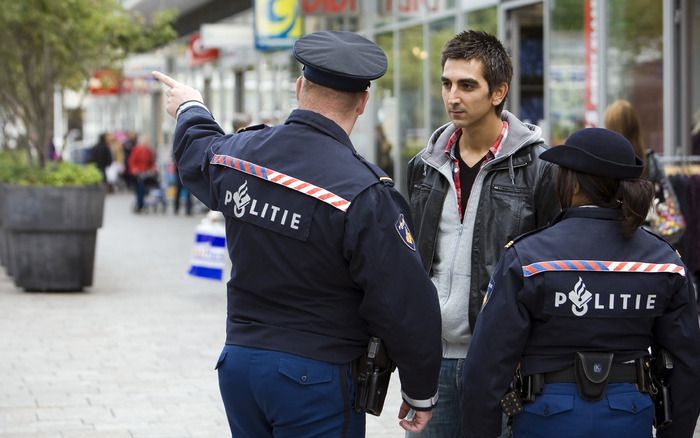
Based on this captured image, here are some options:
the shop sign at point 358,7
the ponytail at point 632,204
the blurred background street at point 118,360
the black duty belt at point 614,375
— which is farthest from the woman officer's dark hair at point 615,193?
the shop sign at point 358,7

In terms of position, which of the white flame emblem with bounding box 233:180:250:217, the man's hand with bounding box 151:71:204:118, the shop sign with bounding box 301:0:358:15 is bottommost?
the white flame emblem with bounding box 233:180:250:217

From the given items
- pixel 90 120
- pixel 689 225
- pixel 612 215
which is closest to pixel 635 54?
pixel 689 225

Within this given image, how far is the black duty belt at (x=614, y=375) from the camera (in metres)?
3.49

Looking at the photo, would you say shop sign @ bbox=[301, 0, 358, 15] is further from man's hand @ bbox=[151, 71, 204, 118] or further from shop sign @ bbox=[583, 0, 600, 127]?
man's hand @ bbox=[151, 71, 204, 118]

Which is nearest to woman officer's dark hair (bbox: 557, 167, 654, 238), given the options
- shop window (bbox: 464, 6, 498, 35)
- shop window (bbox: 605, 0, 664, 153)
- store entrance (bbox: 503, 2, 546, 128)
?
shop window (bbox: 605, 0, 664, 153)

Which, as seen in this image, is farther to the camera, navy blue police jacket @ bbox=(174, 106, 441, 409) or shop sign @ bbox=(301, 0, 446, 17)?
shop sign @ bbox=(301, 0, 446, 17)

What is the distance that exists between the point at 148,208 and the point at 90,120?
39.3 metres

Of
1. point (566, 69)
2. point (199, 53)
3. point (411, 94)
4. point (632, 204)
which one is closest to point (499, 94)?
point (632, 204)

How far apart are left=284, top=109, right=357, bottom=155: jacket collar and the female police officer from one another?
56cm

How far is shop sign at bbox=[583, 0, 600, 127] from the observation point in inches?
491

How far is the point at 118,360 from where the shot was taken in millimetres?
9031

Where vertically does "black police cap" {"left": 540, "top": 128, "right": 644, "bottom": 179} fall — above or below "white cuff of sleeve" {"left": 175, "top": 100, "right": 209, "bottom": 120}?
below

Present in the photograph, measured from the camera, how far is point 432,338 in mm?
3498

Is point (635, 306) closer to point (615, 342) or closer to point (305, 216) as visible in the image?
point (615, 342)
